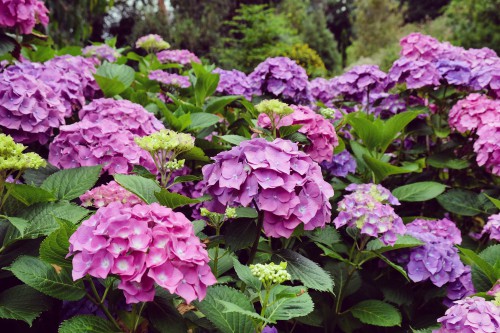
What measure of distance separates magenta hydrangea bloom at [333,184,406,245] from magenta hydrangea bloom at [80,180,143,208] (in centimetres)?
86

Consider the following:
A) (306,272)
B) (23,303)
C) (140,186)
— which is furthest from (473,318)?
(23,303)

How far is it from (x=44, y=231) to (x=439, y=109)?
255cm

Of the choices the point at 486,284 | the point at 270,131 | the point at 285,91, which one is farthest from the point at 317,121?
the point at 486,284

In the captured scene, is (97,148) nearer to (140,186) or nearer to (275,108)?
(140,186)

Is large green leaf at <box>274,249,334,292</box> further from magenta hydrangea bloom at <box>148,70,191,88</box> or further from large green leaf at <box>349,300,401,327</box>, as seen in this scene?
magenta hydrangea bloom at <box>148,70,191,88</box>

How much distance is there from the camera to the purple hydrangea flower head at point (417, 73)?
284cm

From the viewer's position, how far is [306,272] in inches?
60.3

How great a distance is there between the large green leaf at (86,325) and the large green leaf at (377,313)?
1134 millimetres

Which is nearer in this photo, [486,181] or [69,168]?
[69,168]

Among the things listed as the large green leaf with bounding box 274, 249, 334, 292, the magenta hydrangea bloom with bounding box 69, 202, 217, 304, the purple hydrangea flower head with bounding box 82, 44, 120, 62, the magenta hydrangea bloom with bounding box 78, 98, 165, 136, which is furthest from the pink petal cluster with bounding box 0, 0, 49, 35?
the large green leaf with bounding box 274, 249, 334, 292

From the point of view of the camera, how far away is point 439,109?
10.2 feet

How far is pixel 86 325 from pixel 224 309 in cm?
37

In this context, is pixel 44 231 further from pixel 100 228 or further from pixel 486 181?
pixel 486 181

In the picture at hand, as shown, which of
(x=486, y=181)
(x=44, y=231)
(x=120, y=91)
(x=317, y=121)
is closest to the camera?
(x=44, y=231)
